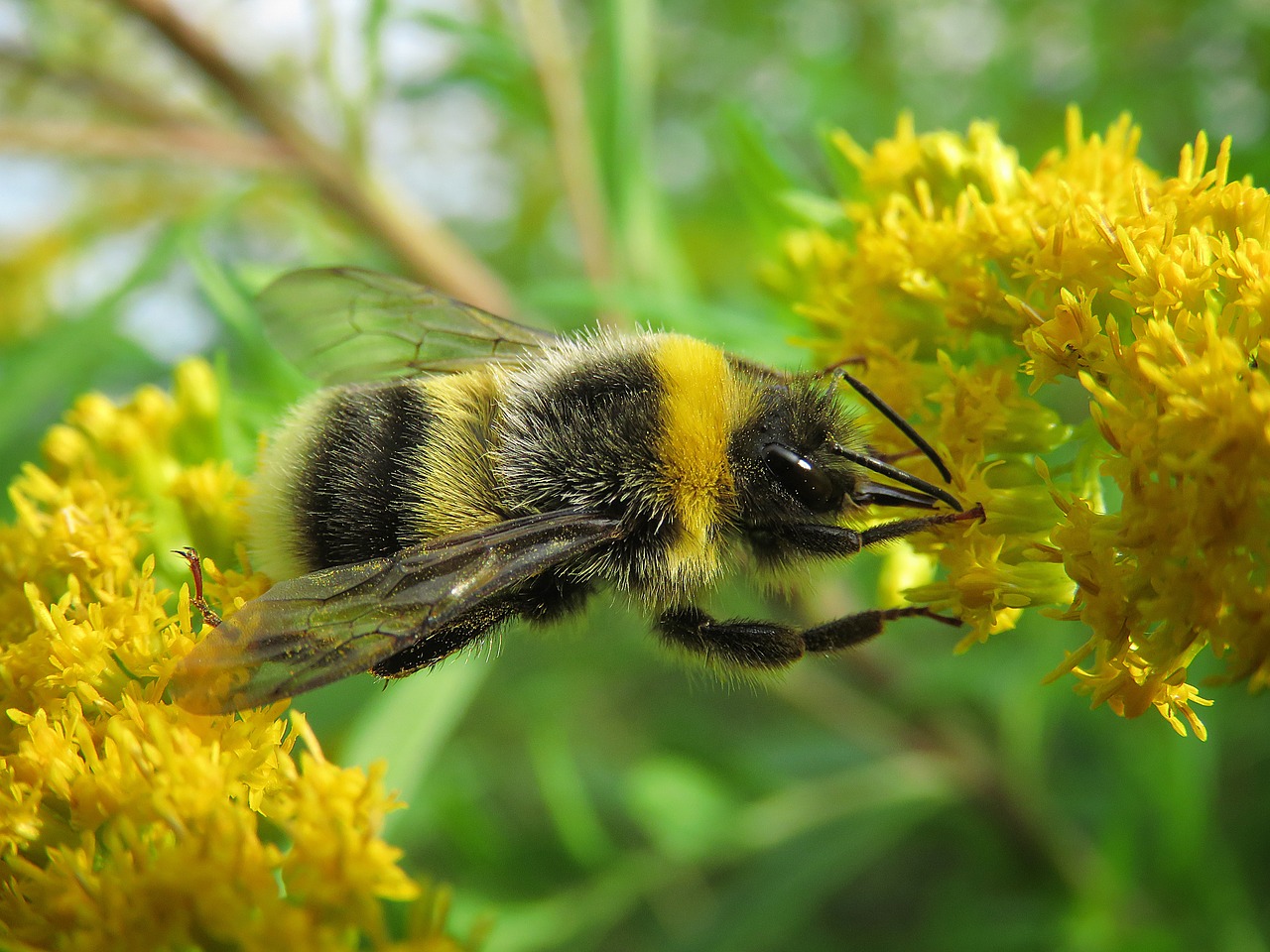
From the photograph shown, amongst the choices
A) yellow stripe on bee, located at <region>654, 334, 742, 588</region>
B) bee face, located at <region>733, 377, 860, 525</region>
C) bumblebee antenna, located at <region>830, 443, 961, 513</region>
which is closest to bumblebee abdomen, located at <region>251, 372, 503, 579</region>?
yellow stripe on bee, located at <region>654, 334, 742, 588</region>

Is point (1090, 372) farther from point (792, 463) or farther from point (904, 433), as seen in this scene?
point (792, 463)

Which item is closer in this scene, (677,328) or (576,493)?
(576,493)

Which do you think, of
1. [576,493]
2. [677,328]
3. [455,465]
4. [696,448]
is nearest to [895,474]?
[696,448]

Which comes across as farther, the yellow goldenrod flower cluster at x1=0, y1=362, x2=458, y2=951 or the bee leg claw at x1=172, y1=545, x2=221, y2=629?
the bee leg claw at x1=172, y1=545, x2=221, y2=629

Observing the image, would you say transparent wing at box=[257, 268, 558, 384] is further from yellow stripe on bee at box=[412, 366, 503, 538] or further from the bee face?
the bee face

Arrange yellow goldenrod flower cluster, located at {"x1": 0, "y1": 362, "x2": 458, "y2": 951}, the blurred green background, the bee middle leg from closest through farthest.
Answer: yellow goldenrod flower cluster, located at {"x1": 0, "y1": 362, "x2": 458, "y2": 951}
the bee middle leg
the blurred green background

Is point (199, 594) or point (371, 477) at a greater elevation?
point (371, 477)
